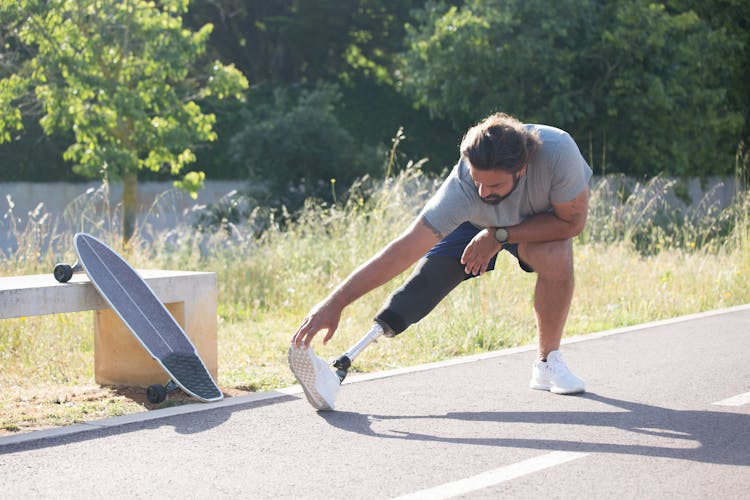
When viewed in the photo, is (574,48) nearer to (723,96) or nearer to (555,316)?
(723,96)

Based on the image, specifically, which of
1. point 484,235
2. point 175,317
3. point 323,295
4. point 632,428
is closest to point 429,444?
point 632,428

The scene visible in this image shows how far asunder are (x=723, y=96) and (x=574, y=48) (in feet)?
Answer: 11.9

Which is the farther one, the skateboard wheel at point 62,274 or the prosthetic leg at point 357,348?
the skateboard wheel at point 62,274

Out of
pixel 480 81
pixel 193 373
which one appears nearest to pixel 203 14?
pixel 480 81

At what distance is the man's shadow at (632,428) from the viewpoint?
14.5 ft

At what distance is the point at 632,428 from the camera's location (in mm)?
4863

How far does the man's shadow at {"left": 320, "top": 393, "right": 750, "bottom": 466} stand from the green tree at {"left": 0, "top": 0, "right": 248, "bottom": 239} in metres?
12.7

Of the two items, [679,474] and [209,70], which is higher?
[209,70]

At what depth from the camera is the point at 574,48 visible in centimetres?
2375

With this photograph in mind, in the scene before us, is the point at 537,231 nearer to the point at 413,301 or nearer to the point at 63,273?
the point at 413,301

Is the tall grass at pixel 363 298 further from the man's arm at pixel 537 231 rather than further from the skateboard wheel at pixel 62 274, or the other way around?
the man's arm at pixel 537 231

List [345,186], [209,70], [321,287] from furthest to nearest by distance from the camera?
[345,186] < [209,70] < [321,287]

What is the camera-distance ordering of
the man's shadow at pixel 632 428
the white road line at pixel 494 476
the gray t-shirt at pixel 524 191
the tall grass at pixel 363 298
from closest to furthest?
the white road line at pixel 494 476
the man's shadow at pixel 632 428
the gray t-shirt at pixel 524 191
the tall grass at pixel 363 298

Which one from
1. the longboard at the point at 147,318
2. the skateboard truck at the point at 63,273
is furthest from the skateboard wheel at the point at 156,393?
the skateboard truck at the point at 63,273
